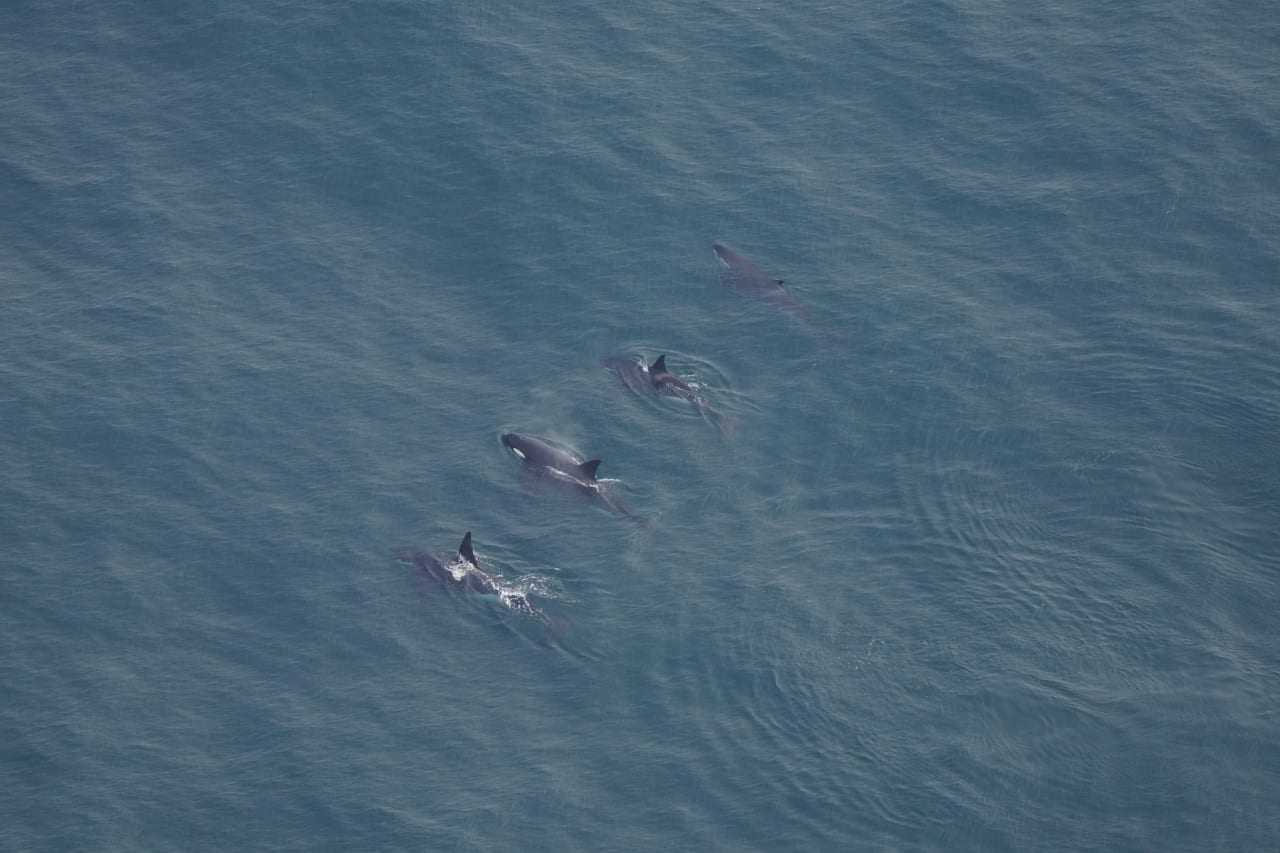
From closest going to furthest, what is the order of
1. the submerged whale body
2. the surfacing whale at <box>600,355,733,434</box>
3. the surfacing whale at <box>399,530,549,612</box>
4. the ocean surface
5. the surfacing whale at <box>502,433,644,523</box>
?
1. the ocean surface
2. the surfacing whale at <box>399,530,549,612</box>
3. the surfacing whale at <box>502,433,644,523</box>
4. the surfacing whale at <box>600,355,733,434</box>
5. the submerged whale body

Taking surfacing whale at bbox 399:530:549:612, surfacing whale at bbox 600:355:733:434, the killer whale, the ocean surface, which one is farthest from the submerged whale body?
the killer whale

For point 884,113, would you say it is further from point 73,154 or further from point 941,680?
point 73,154

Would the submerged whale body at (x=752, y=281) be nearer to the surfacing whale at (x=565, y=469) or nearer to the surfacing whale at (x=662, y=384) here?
the surfacing whale at (x=662, y=384)

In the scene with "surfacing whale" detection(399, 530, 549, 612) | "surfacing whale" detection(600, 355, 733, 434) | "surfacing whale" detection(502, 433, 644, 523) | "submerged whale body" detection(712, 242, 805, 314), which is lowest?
"surfacing whale" detection(399, 530, 549, 612)

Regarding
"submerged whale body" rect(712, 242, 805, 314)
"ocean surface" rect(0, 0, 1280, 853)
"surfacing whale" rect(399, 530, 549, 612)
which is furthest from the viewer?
"submerged whale body" rect(712, 242, 805, 314)

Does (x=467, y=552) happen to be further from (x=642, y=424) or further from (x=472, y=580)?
(x=642, y=424)

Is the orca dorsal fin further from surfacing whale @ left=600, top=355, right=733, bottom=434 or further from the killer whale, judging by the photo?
surfacing whale @ left=600, top=355, right=733, bottom=434

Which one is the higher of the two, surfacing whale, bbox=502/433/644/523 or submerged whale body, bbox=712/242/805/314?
submerged whale body, bbox=712/242/805/314

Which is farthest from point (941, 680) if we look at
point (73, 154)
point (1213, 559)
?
point (73, 154)

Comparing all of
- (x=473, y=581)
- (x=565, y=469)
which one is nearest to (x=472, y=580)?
(x=473, y=581)
